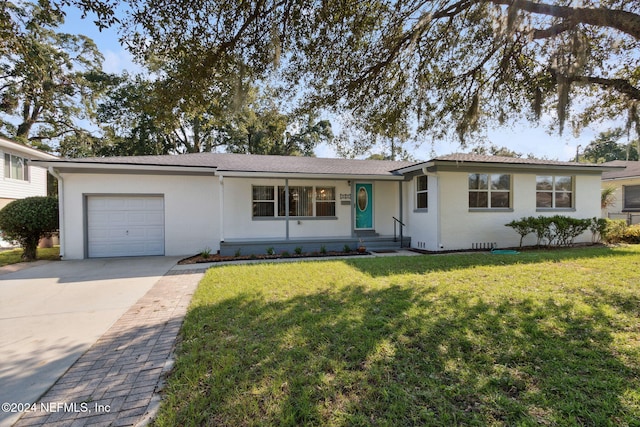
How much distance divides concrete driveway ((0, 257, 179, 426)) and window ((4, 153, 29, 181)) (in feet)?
29.1

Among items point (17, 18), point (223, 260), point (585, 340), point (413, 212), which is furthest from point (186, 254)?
point (585, 340)

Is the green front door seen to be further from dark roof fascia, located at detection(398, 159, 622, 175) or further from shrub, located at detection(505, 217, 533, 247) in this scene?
shrub, located at detection(505, 217, 533, 247)

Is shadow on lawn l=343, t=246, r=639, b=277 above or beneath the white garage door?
beneath

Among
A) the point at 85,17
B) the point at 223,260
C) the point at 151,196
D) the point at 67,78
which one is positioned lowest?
the point at 223,260

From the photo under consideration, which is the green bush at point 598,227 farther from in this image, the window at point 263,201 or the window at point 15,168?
the window at point 15,168

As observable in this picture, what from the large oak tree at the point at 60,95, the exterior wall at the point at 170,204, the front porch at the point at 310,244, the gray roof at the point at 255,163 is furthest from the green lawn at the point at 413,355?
the large oak tree at the point at 60,95

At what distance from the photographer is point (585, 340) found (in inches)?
127

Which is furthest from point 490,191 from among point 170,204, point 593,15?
point 170,204

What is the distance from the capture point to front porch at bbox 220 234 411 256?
387 inches

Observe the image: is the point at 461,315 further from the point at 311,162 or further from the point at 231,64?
the point at 311,162

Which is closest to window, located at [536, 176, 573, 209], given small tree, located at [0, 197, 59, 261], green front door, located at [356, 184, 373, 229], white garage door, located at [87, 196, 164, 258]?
green front door, located at [356, 184, 373, 229]

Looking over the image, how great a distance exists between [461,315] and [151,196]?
9.88m

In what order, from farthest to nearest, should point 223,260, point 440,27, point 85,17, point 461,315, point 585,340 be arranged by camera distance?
point 223,260 < point 440,27 < point 85,17 < point 461,315 < point 585,340

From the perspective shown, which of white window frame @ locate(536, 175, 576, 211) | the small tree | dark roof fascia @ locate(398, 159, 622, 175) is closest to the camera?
the small tree
